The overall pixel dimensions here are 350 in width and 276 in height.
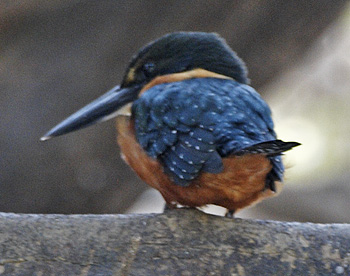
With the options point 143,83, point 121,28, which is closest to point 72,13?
point 121,28

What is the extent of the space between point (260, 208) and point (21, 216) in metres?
3.78

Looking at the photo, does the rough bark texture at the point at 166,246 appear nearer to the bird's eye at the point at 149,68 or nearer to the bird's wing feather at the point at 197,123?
the bird's wing feather at the point at 197,123

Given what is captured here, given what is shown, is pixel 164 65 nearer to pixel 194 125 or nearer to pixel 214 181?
pixel 194 125

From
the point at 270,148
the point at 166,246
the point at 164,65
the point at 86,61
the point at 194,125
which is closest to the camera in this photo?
the point at 270,148

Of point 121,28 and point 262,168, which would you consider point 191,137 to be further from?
point 121,28

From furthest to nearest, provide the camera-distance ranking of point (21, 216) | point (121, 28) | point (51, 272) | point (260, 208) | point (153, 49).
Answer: point (260, 208)
point (121, 28)
point (153, 49)
point (21, 216)
point (51, 272)

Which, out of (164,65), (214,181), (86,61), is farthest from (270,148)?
(86,61)

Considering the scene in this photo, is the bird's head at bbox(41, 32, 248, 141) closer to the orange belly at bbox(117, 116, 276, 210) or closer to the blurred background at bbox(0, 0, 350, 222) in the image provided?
the orange belly at bbox(117, 116, 276, 210)

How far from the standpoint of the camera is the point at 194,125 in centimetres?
254

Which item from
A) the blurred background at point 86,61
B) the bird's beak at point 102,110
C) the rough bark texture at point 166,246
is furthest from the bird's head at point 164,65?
the blurred background at point 86,61

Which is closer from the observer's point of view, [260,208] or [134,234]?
[134,234]

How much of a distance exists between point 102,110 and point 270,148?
3.35 feet

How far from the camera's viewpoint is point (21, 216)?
249 centimetres

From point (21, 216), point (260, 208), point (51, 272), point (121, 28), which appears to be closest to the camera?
point (51, 272)
